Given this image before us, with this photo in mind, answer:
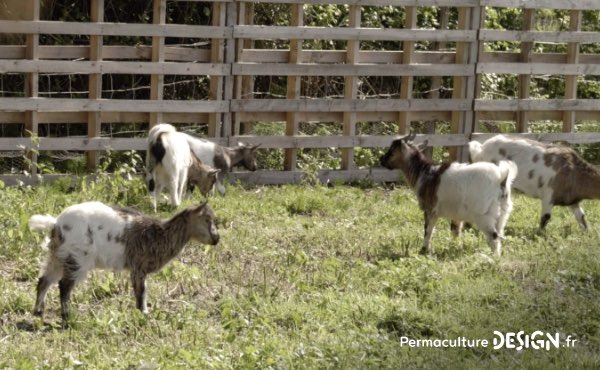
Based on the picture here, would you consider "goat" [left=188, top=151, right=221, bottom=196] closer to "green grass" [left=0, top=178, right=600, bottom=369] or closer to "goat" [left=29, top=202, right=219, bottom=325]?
"green grass" [left=0, top=178, right=600, bottom=369]

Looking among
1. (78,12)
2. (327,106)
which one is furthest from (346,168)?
Answer: (78,12)

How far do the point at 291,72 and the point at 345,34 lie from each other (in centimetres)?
87

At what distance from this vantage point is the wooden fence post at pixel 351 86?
15688mm

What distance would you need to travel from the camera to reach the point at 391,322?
8.61 meters

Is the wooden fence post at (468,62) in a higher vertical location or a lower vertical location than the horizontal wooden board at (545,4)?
lower

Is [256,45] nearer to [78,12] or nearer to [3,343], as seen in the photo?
[78,12]

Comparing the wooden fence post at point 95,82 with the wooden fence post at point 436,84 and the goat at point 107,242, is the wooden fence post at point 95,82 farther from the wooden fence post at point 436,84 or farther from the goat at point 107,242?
the goat at point 107,242

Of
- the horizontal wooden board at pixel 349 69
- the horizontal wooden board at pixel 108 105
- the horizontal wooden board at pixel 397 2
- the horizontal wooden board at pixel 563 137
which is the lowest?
the horizontal wooden board at pixel 563 137

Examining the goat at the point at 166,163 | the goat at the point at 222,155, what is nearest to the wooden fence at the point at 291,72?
the goat at the point at 222,155

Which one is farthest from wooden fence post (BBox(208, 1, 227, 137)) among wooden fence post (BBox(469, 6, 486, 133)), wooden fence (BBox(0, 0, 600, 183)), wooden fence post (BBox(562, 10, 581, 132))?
wooden fence post (BBox(562, 10, 581, 132))

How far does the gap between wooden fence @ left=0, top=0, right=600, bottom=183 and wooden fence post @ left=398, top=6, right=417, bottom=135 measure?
0.02 meters

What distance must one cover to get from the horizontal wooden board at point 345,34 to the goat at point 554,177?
3244mm

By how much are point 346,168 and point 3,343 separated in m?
8.34

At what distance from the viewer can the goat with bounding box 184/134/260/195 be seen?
1436 centimetres
